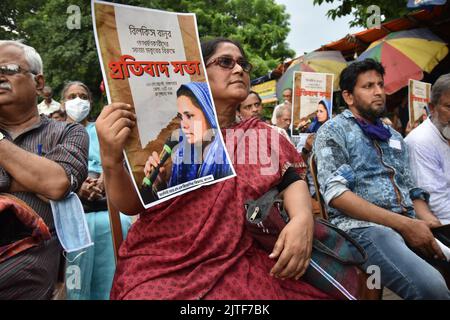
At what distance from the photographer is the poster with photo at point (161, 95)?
138 cm

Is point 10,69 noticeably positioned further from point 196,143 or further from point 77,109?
point 77,109

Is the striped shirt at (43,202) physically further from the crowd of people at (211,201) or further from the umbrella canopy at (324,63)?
the umbrella canopy at (324,63)

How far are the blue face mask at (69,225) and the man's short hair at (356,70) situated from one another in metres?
1.84

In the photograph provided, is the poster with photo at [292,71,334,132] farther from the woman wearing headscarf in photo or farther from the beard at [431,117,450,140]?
the beard at [431,117,450,140]

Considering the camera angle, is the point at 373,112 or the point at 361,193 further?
the point at 373,112

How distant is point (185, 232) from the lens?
164 centimetres

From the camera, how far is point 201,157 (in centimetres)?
153

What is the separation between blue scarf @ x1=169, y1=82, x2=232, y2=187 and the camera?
4.87ft

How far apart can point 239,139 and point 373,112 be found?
1.18 m

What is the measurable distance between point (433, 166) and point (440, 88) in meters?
0.53

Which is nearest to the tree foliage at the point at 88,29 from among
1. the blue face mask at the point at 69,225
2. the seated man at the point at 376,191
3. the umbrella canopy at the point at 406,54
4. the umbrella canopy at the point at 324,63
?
the seated man at the point at 376,191

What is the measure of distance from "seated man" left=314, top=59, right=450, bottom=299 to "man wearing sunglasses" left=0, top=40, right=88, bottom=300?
1.35m
